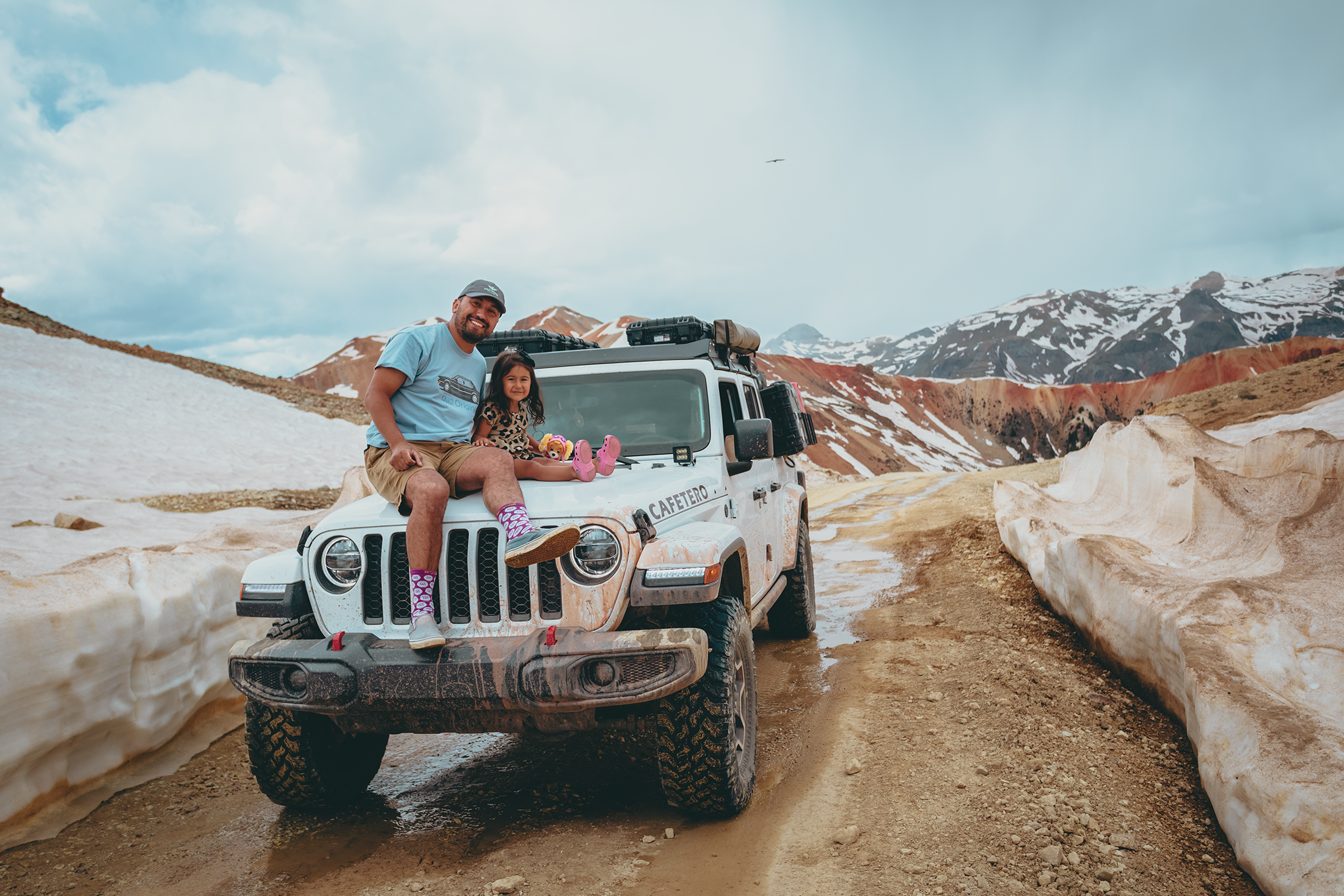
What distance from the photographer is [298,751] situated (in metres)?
3.30

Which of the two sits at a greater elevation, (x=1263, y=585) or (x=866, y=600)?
(x=1263, y=585)

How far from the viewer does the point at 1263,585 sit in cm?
384

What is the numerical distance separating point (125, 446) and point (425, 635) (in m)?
17.9

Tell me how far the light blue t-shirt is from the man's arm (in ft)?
0.10

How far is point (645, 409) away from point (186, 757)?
10.2ft

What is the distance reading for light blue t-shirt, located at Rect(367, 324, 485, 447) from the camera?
3.51m

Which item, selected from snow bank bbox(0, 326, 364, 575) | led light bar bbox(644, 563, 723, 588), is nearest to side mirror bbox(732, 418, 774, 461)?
led light bar bbox(644, 563, 723, 588)

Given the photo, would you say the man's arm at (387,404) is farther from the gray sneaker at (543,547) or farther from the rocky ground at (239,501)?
the rocky ground at (239,501)

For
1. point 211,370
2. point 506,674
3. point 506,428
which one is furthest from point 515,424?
point 211,370

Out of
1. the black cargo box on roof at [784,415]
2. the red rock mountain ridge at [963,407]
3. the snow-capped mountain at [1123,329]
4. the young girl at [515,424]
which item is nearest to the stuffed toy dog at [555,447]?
the young girl at [515,424]

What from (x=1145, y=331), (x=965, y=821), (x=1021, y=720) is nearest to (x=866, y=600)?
(x=1021, y=720)

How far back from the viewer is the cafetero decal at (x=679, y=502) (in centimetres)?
324

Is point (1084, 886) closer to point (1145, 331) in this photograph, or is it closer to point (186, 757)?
point (186, 757)

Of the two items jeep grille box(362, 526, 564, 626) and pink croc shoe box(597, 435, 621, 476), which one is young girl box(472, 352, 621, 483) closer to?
pink croc shoe box(597, 435, 621, 476)
